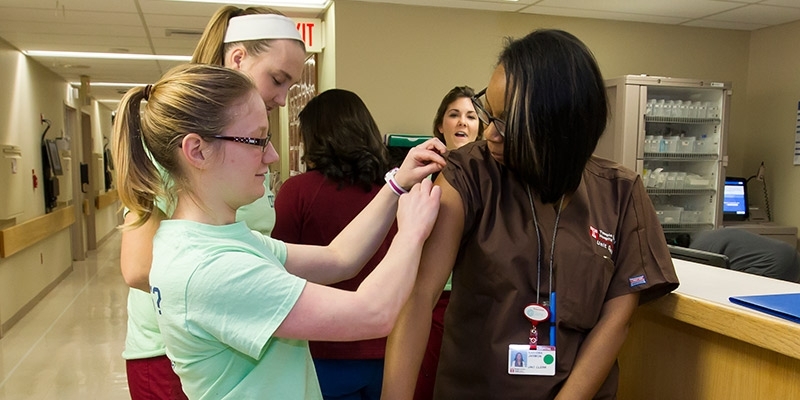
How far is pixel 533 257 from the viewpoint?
1.07 m

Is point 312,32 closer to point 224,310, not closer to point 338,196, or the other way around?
point 338,196

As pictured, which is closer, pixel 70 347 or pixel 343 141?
pixel 343 141

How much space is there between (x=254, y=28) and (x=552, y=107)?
0.74 metres

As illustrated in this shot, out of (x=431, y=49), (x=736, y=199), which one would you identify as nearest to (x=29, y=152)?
(x=431, y=49)

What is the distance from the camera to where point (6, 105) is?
17.2ft

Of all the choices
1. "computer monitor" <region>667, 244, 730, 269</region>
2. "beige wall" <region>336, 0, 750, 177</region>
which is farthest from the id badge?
"beige wall" <region>336, 0, 750, 177</region>

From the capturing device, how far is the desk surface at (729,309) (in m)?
0.97

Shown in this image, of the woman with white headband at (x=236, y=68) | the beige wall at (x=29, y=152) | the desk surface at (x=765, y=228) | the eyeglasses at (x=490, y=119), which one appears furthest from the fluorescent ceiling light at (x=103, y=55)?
the eyeglasses at (x=490, y=119)

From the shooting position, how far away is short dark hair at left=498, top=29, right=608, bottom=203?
1.00 metres

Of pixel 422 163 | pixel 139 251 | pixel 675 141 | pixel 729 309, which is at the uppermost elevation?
pixel 675 141

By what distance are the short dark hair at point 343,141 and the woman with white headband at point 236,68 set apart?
436mm

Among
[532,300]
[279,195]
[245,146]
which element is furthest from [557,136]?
[279,195]

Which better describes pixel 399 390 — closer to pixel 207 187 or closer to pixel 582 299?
pixel 582 299

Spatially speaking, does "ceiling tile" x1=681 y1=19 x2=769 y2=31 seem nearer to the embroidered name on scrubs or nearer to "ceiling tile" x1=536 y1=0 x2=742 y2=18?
"ceiling tile" x1=536 y1=0 x2=742 y2=18
